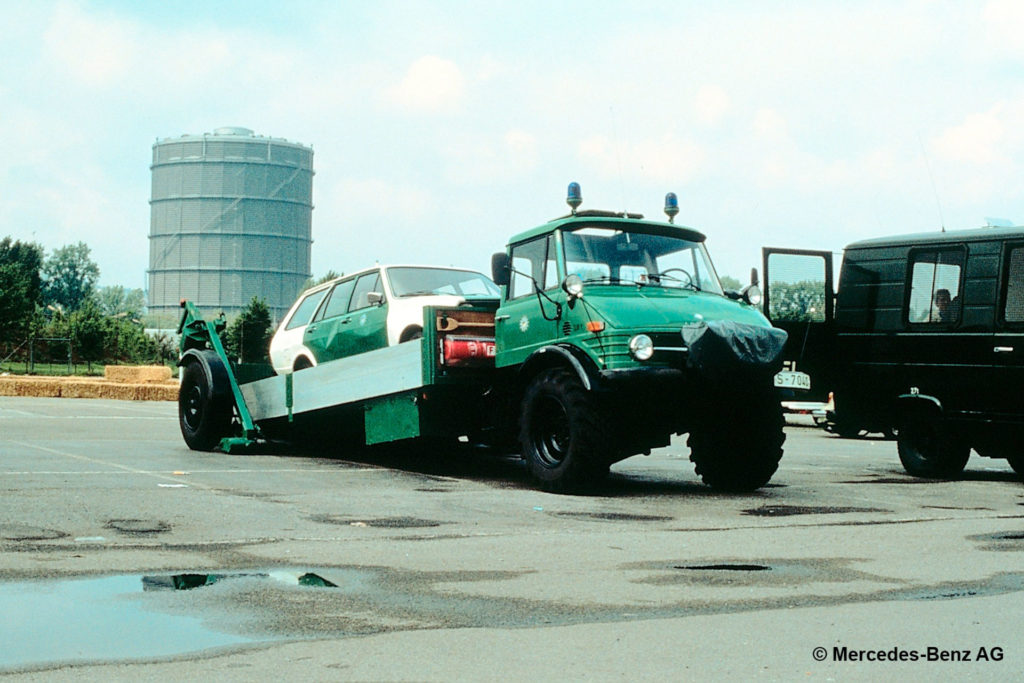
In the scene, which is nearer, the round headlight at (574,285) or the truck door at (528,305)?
the round headlight at (574,285)

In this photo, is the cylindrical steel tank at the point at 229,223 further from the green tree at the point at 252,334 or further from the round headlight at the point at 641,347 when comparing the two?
the round headlight at the point at 641,347

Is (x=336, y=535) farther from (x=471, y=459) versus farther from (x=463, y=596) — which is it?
(x=471, y=459)

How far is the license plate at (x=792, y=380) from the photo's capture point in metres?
10.9

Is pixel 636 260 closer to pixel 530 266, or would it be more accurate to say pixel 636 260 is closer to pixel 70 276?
pixel 530 266

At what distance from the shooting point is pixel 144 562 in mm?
6273

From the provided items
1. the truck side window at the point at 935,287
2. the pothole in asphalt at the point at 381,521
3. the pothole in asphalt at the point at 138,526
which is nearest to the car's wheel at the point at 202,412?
the pothole in asphalt at the point at 381,521

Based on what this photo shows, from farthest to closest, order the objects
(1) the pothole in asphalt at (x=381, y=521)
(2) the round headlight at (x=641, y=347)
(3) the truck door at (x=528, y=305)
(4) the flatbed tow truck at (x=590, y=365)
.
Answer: (3) the truck door at (x=528, y=305) < (4) the flatbed tow truck at (x=590, y=365) < (2) the round headlight at (x=641, y=347) < (1) the pothole in asphalt at (x=381, y=521)

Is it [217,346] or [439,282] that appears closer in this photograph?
[439,282]

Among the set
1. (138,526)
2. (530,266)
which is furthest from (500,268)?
(138,526)

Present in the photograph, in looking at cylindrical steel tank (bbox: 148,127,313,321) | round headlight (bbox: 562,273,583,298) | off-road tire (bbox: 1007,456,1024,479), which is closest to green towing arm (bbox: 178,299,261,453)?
round headlight (bbox: 562,273,583,298)

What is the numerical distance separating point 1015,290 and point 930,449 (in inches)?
79.9

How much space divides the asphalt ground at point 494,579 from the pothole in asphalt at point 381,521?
0.14 ft

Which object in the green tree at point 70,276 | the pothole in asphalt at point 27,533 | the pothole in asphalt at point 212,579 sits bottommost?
the pothole in asphalt at point 212,579

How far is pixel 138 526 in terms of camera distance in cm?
758
